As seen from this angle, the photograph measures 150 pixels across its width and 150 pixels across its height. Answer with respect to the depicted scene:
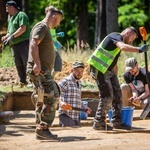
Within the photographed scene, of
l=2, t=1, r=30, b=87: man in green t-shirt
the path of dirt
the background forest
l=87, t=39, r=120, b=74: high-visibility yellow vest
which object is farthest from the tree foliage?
l=87, t=39, r=120, b=74: high-visibility yellow vest

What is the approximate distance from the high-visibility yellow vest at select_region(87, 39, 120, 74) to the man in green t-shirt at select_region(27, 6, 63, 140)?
3.52ft

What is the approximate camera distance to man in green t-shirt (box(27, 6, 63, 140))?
8672mm

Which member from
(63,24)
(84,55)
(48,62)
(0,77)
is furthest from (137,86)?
(63,24)

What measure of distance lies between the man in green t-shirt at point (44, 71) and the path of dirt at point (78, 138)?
294 mm

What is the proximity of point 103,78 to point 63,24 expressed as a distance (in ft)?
84.7

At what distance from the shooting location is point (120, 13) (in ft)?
103

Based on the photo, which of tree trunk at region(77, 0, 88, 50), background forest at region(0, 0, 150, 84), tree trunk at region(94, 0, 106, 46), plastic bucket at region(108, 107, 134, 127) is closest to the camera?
plastic bucket at region(108, 107, 134, 127)

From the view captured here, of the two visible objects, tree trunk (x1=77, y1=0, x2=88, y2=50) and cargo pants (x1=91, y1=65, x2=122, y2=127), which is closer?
cargo pants (x1=91, y1=65, x2=122, y2=127)

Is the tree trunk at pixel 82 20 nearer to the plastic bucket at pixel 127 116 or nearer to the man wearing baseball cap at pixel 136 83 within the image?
the man wearing baseball cap at pixel 136 83

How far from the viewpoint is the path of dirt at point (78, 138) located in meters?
8.13

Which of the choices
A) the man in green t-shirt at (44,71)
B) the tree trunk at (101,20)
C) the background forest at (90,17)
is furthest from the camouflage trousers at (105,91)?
the tree trunk at (101,20)

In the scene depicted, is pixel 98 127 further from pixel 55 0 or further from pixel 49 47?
pixel 55 0

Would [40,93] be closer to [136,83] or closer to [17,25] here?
[136,83]

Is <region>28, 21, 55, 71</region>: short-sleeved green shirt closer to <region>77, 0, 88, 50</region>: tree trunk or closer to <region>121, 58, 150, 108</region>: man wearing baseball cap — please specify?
<region>121, 58, 150, 108</region>: man wearing baseball cap
